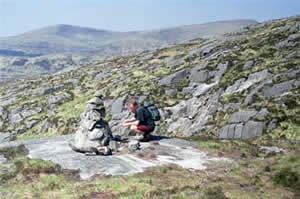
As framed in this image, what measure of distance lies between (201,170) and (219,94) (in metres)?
34.6

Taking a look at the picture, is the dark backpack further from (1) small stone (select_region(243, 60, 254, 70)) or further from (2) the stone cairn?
(1) small stone (select_region(243, 60, 254, 70))

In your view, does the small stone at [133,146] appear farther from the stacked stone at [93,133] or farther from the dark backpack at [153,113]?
the dark backpack at [153,113]

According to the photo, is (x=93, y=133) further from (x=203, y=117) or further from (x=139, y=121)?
(x=203, y=117)

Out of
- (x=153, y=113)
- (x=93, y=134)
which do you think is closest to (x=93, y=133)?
(x=93, y=134)

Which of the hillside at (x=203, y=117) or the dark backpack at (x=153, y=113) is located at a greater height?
the dark backpack at (x=153, y=113)

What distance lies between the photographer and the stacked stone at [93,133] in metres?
24.4

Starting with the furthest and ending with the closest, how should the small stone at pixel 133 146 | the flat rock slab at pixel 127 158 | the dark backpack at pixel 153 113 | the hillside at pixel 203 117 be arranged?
the dark backpack at pixel 153 113
the small stone at pixel 133 146
the flat rock slab at pixel 127 158
the hillside at pixel 203 117

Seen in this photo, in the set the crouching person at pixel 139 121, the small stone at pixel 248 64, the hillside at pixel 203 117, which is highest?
the small stone at pixel 248 64

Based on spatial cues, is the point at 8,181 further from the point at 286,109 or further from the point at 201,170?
the point at 286,109

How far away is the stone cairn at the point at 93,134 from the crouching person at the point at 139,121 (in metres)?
1.92

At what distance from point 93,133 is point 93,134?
0.25 ft

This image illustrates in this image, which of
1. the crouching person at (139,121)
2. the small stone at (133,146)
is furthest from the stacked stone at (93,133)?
the crouching person at (139,121)

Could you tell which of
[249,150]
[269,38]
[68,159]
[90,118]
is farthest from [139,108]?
[269,38]

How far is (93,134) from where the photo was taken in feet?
81.3
